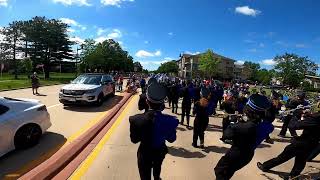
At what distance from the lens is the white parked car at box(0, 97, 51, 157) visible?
300 inches

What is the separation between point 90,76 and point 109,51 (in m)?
82.5

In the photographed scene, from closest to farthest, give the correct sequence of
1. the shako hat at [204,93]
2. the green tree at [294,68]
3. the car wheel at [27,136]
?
the car wheel at [27,136] < the shako hat at [204,93] < the green tree at [294,68]

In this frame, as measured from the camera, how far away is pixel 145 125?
443cm

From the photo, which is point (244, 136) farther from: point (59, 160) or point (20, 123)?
point (20, 123)

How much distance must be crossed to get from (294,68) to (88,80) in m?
94.0

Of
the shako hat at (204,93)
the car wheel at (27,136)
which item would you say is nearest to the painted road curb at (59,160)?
the car wheel at (27,136)

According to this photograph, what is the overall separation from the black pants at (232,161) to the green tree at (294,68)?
102751 mm

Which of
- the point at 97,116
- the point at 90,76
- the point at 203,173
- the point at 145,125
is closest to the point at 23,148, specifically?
the point at 203,173

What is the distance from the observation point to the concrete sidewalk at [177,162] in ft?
22.0

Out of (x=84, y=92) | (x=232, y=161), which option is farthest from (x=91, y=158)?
(x=84, y=92)

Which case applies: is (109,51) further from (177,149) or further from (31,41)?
(177,149)

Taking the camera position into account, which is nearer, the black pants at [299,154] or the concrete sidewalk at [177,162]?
the black pants at [299,154]

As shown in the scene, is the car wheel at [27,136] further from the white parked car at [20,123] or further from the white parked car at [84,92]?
the white parked car at [84,92]

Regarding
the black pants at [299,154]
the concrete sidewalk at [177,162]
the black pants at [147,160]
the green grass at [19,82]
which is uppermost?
the black pants at [147,160]
